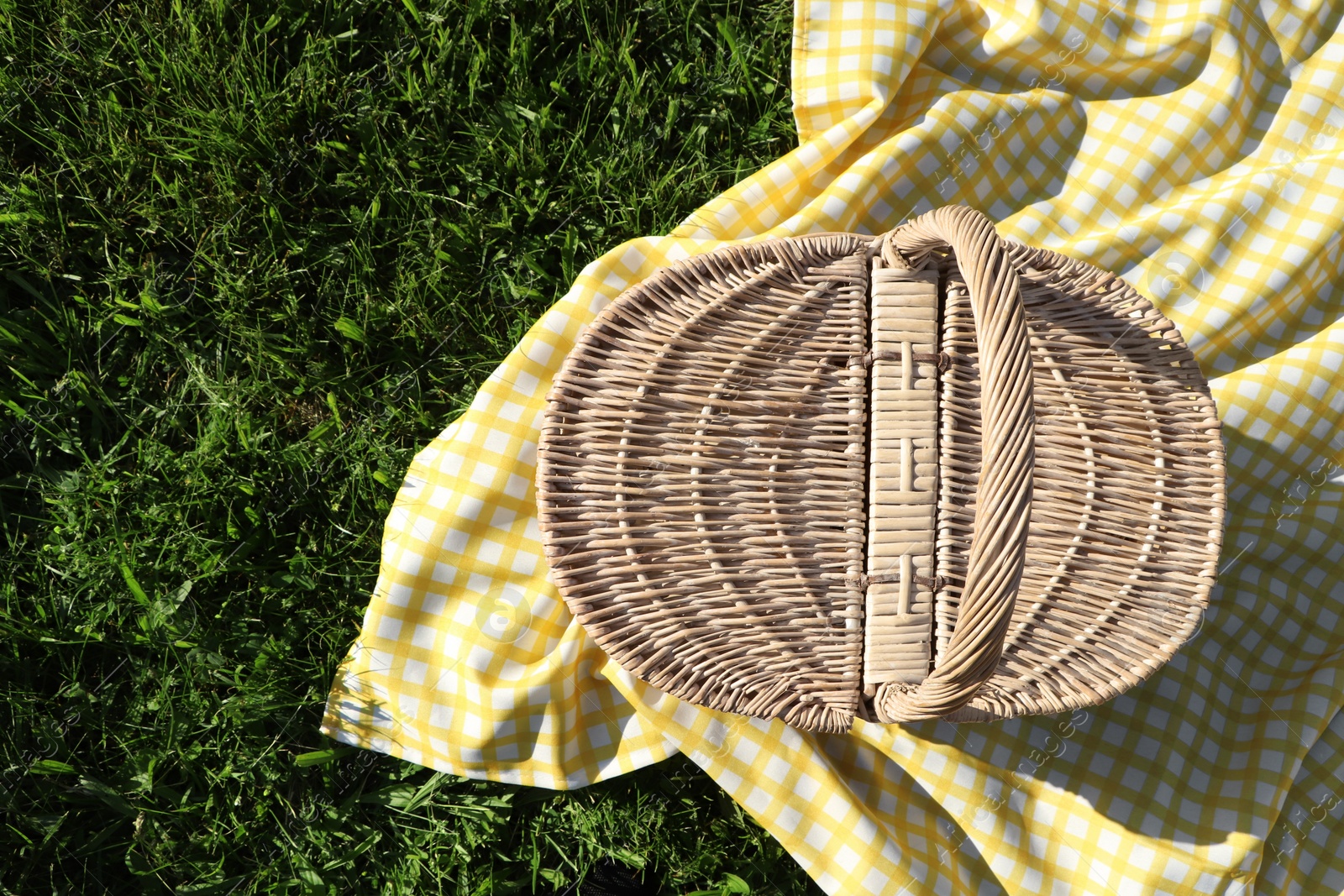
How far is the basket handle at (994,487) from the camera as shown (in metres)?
1.02

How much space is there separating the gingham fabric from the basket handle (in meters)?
0.46

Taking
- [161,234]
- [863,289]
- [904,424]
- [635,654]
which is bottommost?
[635,654]

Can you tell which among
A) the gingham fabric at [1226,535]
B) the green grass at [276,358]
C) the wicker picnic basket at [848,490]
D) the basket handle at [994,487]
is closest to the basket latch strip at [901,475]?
the wicker picnic basket at [848,490]

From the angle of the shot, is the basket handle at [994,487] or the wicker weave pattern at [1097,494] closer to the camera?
the basket handle at [994,487]

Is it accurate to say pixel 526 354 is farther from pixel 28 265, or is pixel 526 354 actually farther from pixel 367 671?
pixel 28 265

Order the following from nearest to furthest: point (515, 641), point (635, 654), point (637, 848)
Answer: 1. point (635, 654)
2. point (515, 641)
3. point (637, 848)

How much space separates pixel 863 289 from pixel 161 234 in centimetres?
127

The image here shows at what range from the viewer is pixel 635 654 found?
1.25m

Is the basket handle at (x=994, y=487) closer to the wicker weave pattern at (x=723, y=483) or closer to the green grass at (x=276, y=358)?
the wicker weave pattern at (x=723, y=483)

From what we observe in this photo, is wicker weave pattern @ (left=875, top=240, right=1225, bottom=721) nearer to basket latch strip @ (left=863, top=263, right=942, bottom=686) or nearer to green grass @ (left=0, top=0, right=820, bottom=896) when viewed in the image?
basket latch strip @ (left=863, top=263, right=942, bottom=686)

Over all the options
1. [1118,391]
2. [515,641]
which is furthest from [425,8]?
[1118,391]

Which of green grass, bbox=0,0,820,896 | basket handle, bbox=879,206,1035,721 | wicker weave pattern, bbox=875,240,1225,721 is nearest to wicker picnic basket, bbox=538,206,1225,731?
wicker weave pattern, bbox=875,240,1225,721

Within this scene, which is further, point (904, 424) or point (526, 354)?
point (526, 354)

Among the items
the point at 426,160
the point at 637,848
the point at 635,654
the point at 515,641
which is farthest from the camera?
the point at 426,160
